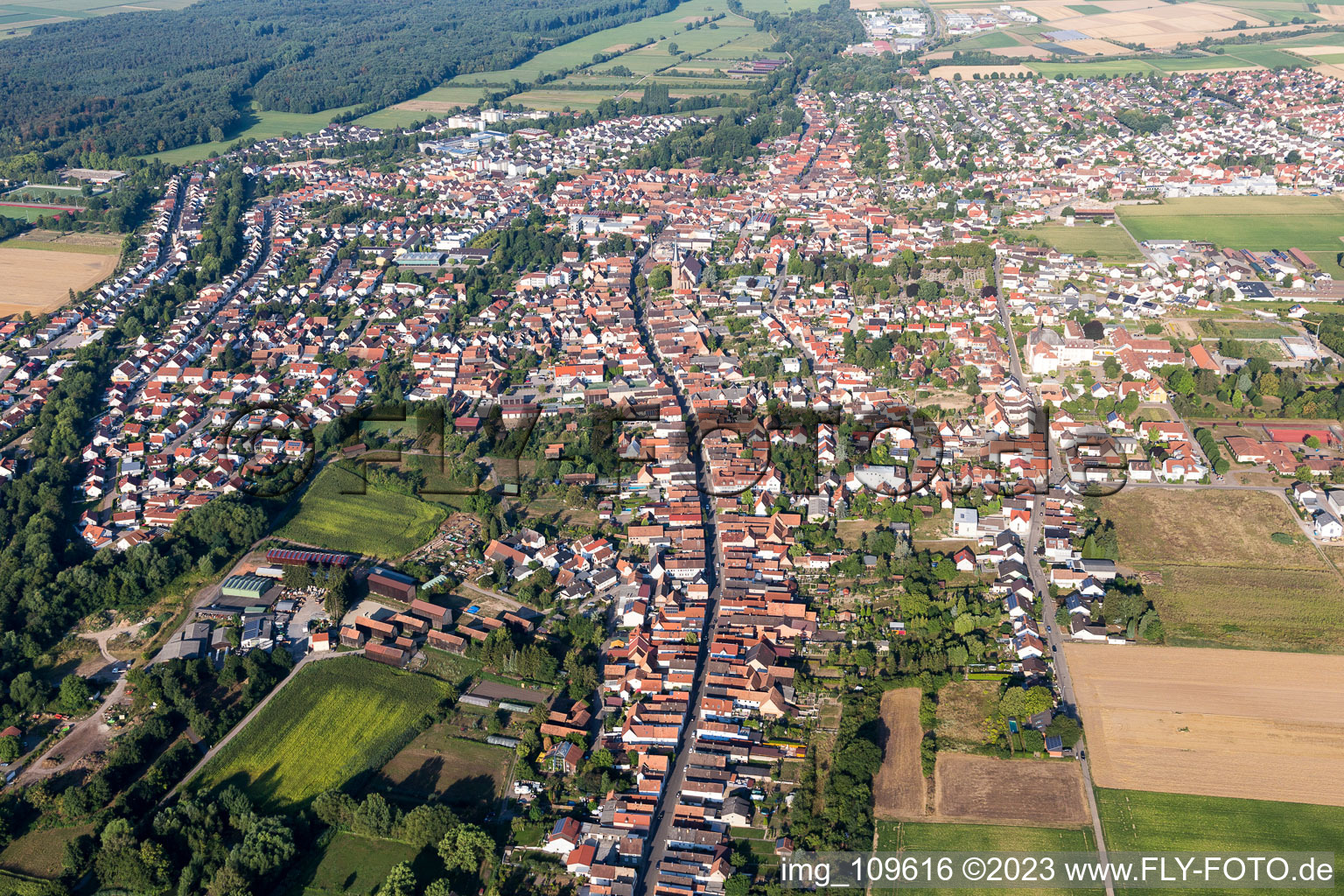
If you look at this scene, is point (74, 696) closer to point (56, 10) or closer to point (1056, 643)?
point (1056, 643)

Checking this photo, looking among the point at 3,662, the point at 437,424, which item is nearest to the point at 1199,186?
the point at 437,424

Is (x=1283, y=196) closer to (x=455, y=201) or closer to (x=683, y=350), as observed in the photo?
(x=683, y=350)

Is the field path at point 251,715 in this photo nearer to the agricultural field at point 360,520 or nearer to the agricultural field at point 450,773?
the agricultural field at point 450,773

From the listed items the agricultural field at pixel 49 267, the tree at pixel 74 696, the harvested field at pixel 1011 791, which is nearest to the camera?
the harvested field at pixel 1011 791

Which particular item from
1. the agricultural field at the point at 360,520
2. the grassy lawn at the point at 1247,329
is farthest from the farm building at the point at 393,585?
the grassy lawn at the point at 1247,329

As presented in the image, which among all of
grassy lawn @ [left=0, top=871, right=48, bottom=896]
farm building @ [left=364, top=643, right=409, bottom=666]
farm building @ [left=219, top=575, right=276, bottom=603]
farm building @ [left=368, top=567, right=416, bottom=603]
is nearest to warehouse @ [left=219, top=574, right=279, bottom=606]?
farm building @ [left=219, top=575, right=276, bottom=603]

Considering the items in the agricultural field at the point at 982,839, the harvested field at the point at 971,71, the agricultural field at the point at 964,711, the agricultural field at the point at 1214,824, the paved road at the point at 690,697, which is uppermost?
the harvested field at the point at 971,71
